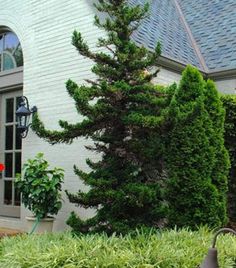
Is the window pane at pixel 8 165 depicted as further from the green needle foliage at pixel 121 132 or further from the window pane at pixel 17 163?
the green needle foliage at pixel 121 132

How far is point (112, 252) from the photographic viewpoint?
376 cm

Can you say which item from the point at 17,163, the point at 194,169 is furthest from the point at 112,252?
the point at 17,163

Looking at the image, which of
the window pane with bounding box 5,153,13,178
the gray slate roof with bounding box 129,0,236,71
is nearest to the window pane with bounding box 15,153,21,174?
the window pane with bounding box 5,153,13,178

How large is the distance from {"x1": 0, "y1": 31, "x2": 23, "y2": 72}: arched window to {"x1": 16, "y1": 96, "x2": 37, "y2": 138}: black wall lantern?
3.72 ft

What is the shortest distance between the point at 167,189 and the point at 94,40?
9.43 ft

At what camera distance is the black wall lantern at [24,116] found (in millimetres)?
8011

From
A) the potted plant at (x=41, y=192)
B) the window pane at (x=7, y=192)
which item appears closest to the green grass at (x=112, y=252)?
the potted plant at (x=41, y=192)

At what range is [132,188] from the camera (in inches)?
203

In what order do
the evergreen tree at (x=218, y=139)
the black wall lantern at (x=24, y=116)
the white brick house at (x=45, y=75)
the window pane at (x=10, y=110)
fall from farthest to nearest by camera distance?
1. the window pane at (x=10, y=110)
2. the black wall lantern at (x=24, y=116)
3. the white brick house at (x=45, y=75)
4. the evergreen tree at (x=218, y=139)

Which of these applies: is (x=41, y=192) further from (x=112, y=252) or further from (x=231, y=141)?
(x=112, y=252)

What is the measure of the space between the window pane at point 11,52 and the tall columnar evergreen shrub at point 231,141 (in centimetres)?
425

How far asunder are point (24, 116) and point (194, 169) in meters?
3.39

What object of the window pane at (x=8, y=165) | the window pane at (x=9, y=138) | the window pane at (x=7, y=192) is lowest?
the window pane at (x=7, y=192)

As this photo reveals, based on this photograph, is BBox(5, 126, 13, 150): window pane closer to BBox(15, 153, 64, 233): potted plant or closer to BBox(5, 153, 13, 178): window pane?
BBox(5, 153, 13, 178): window pane
